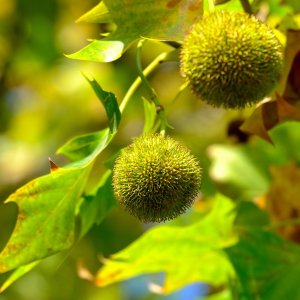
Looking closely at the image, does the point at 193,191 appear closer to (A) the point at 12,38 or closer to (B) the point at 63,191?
(B) the point at 63,191

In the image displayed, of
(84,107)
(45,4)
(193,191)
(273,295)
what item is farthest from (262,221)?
(45,4)

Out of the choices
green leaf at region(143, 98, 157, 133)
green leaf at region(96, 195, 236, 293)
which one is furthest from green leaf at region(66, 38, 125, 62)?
green leaf at region(96, 195, 236, 293)

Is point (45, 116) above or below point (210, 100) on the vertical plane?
below

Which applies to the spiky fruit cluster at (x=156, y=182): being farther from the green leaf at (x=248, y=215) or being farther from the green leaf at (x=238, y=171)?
the green leaf at (x=238, y=171)

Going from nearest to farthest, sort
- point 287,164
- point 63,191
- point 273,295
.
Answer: point 63,191 → point 273,295 → point 287,164

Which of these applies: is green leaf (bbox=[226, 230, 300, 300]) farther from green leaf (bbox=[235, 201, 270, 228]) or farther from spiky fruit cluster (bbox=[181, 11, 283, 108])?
spiky fruit cluster (bbox=[181, 11, 283, 108])

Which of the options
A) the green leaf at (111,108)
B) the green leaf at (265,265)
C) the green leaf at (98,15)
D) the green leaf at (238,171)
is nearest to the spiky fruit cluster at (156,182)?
the green leaf at (111,108)

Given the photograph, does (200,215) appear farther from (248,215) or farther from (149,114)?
(149,114)

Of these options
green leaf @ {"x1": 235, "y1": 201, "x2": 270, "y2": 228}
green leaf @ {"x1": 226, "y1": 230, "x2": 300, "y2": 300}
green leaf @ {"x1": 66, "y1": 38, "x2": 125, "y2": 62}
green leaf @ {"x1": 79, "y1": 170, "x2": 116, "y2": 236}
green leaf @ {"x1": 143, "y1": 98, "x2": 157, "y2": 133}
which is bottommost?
green leaf @ {"x1": 226, "y1": 230, "x2": 300, "y2": 300}
